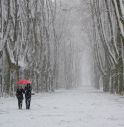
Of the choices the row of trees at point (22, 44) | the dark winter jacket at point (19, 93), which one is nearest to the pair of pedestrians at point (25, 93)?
the dark winter jacket at point (19, 93)

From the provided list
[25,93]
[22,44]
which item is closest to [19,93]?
[25,93]

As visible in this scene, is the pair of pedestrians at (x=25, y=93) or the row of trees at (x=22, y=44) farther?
the row of trees at (x=22, y=44)

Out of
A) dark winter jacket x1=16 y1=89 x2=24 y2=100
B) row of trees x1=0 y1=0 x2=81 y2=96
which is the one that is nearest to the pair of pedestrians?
dark winter jacket x1=16 y1=89 x2=24 y2=100

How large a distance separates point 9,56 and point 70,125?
2288 centimetres

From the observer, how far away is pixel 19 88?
2002 cm

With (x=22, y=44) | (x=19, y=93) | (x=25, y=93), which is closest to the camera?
(x=25, y=93)

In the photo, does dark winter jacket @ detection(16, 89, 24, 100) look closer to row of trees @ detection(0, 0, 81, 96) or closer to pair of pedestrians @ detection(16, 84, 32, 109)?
pair of pedestrians @ detection(16, 84, 32, 109)

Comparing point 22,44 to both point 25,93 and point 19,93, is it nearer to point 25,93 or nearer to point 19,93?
point 19,93

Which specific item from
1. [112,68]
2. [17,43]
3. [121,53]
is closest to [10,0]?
[17,43]

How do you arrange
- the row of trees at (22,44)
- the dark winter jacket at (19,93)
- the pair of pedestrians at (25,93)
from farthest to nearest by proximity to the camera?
1. the row of trees at (22,44)
2. the dark winter jacket at (19,93)
3. the pair of pedestrians at (25,93)

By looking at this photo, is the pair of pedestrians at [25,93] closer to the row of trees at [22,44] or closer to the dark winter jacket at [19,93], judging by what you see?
the dark winter jacket at [19,93]

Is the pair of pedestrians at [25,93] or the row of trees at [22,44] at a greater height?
the row of trees at [22,44]

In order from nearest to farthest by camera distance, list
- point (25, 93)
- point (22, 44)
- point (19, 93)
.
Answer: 1. point (25, 93)
2. point (19, 93)
3. point (22, 44)

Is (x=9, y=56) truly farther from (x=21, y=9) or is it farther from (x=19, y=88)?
(x=19, y=88)
